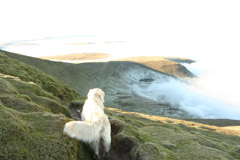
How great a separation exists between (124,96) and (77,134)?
178 meters

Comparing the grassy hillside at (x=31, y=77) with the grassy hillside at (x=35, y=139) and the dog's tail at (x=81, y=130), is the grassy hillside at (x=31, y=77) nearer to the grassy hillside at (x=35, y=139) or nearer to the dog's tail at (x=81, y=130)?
the grassy hillside at (x=35, y=139)

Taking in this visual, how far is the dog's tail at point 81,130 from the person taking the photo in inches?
312

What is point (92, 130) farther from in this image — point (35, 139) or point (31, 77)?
point (31, 77)

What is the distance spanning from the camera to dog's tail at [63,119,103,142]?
7930 mm

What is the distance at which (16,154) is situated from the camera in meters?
6.27

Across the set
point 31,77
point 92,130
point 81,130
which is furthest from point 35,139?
point 31,77

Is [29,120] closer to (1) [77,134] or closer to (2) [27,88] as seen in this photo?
(1) [77,134]

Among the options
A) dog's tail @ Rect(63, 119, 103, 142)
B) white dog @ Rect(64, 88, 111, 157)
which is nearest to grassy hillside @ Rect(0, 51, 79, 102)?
white dog @ Rect(64, 88, 111, 157)

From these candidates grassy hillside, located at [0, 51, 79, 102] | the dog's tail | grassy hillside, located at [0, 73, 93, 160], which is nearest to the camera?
grassy hillside, located at [0, 73, 93, 160]

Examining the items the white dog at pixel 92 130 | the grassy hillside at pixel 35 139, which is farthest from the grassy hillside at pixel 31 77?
the white dog at pixel 92 130

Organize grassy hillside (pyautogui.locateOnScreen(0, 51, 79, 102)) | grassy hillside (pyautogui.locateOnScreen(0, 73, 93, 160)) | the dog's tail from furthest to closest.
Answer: grassy hillside (pyautogui.locateOnScreen(0, 51, 79, 102)) < the dog's tail < grassy hillside (pyautogui.locateOnScreen(0, 73, 93, 160))

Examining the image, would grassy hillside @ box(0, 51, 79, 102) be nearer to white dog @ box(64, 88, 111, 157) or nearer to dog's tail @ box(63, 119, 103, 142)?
white dog @ box(64, 88, 111, 157)

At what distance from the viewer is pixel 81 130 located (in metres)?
7.99

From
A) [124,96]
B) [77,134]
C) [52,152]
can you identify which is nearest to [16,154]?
[52,152]
